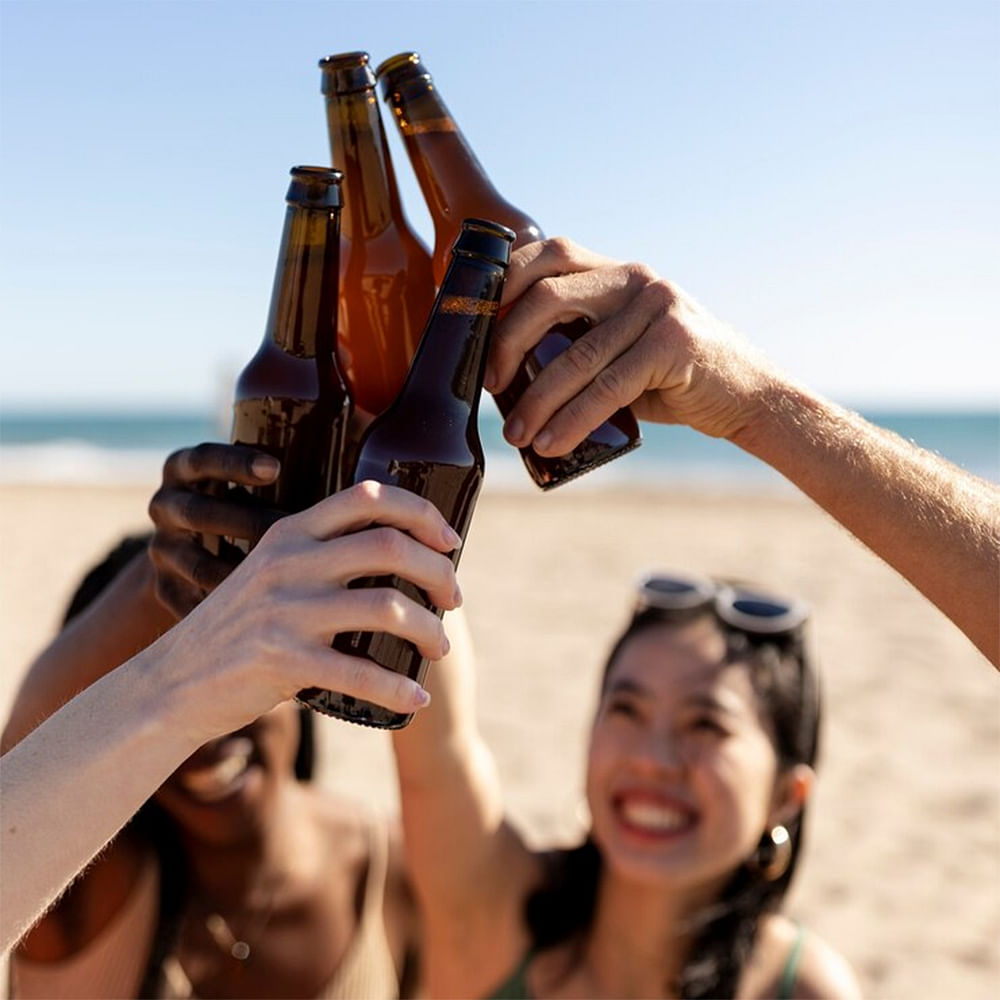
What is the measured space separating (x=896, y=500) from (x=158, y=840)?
1.83 meters

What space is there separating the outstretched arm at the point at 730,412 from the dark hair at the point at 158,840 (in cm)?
126

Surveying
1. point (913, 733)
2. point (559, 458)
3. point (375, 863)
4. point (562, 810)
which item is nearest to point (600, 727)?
point (375, 863)

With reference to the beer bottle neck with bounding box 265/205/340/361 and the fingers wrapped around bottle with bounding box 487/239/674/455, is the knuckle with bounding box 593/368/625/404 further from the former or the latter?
the beer bottle neck with bounding box 265/205/340/361

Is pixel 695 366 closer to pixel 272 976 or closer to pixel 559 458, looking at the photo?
pixel 559 458

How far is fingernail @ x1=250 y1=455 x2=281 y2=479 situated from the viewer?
1.33m

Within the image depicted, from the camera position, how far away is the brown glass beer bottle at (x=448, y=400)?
49.2 inches

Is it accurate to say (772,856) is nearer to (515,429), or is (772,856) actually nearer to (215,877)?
(215,877)

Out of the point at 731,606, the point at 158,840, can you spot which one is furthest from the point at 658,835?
the point at 158,840

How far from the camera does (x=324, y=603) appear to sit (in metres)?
0.99

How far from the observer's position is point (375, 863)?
9.30ft

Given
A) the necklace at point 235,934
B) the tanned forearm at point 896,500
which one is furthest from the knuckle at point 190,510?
the necklace at point 235,934

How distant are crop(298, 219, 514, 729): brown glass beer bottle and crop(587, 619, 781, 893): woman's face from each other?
1.26m

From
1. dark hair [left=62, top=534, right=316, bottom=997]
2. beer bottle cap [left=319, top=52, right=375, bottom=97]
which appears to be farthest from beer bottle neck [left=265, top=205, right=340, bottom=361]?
dark hair [left=62, top=534, right=316, bottom=997]

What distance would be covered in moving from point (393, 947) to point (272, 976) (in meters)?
0.29
